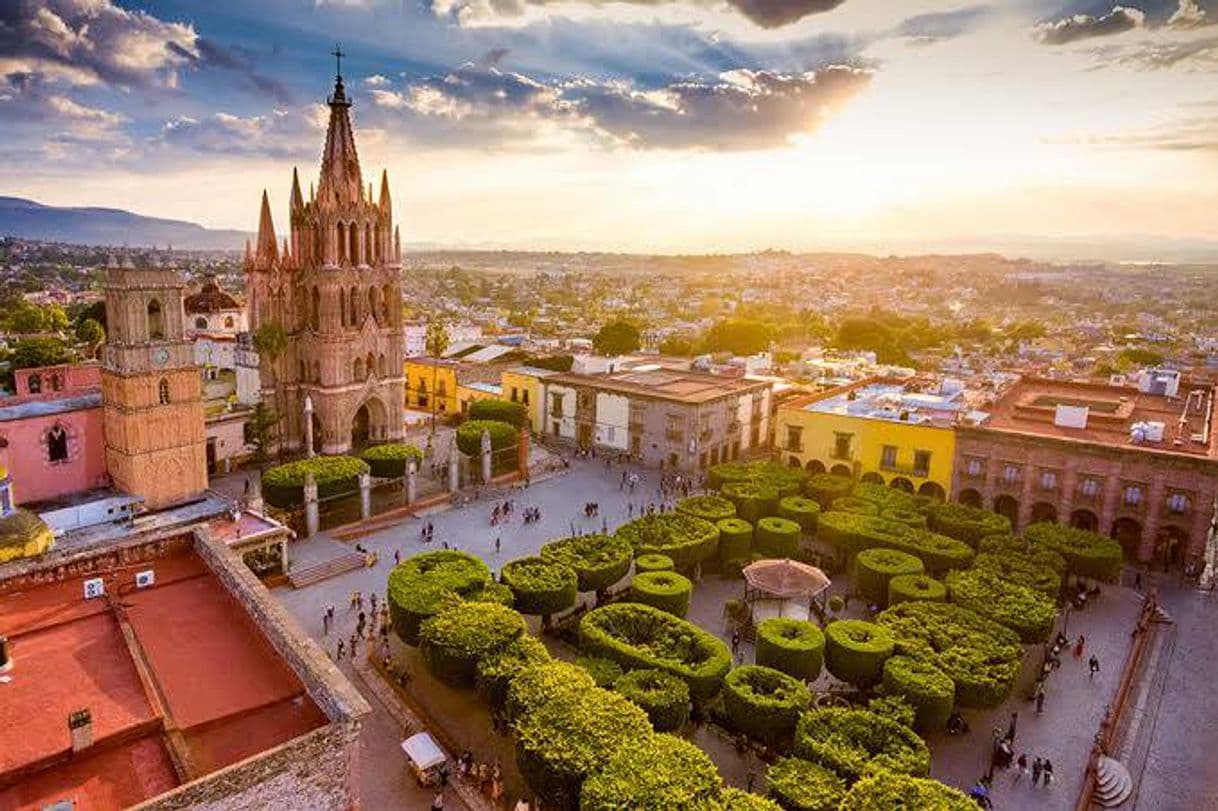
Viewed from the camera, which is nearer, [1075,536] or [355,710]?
[355,710]

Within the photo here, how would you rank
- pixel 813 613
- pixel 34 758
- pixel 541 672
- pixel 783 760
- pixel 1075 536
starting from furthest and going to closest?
pixel 1075 536, pixel 813 613, pixel 541 672, pixel 783 760, pixel 34 758

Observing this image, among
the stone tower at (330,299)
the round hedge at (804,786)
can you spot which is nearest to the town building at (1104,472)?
the round hedge at (804,786)

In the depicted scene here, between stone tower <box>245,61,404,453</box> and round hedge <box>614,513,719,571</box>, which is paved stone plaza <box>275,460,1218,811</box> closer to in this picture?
round hedge <box>614,513,719,571</box>

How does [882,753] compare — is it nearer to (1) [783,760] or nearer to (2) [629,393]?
(1) [783,760]

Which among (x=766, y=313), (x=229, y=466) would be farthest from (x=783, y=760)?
(x=766, y=313)

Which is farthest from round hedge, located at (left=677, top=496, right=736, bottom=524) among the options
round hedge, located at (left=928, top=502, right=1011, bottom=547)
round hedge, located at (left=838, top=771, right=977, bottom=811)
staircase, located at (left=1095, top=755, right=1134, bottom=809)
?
round hedge, located at (left=838, top=771, right=977, bottom=811)

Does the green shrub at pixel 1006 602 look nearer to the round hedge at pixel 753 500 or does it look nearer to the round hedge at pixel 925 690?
the round hedge at pixel 925 690

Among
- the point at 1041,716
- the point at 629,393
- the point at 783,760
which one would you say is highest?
the point at 629,393
